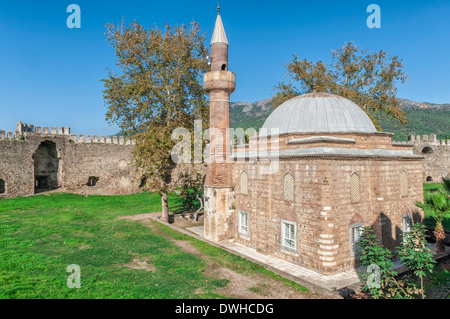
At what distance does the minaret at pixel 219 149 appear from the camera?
14727mm

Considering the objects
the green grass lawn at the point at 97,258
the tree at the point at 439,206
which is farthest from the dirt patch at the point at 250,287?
the tree at the point at 439,206

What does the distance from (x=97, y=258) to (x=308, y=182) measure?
8782 mm

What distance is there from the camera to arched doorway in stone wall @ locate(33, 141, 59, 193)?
95.4 ft

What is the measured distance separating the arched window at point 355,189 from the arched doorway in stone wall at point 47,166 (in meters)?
28.4

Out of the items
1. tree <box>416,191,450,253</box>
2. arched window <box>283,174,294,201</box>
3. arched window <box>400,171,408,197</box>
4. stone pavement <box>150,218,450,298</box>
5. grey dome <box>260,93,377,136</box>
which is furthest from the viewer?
arched window <box>400,171,408,197</box>

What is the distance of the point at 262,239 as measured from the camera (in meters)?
13.0

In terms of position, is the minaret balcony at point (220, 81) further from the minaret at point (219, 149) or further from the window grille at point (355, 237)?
the window grille at point (355, 237)

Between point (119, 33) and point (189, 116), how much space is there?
7.01 metres

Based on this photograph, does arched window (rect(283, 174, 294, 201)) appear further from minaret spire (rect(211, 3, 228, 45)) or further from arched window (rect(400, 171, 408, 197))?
minaret spire (rect(211, 3, 228, 45))

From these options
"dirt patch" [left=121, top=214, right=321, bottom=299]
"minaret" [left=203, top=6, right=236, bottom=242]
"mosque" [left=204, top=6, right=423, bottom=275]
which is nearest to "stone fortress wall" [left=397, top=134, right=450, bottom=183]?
"mosque" [left=204, top=6, right=423, bottom=275]

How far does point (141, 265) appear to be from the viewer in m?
11.0

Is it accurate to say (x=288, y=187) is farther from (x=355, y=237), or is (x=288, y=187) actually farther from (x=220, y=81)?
(x=220, y=81)
